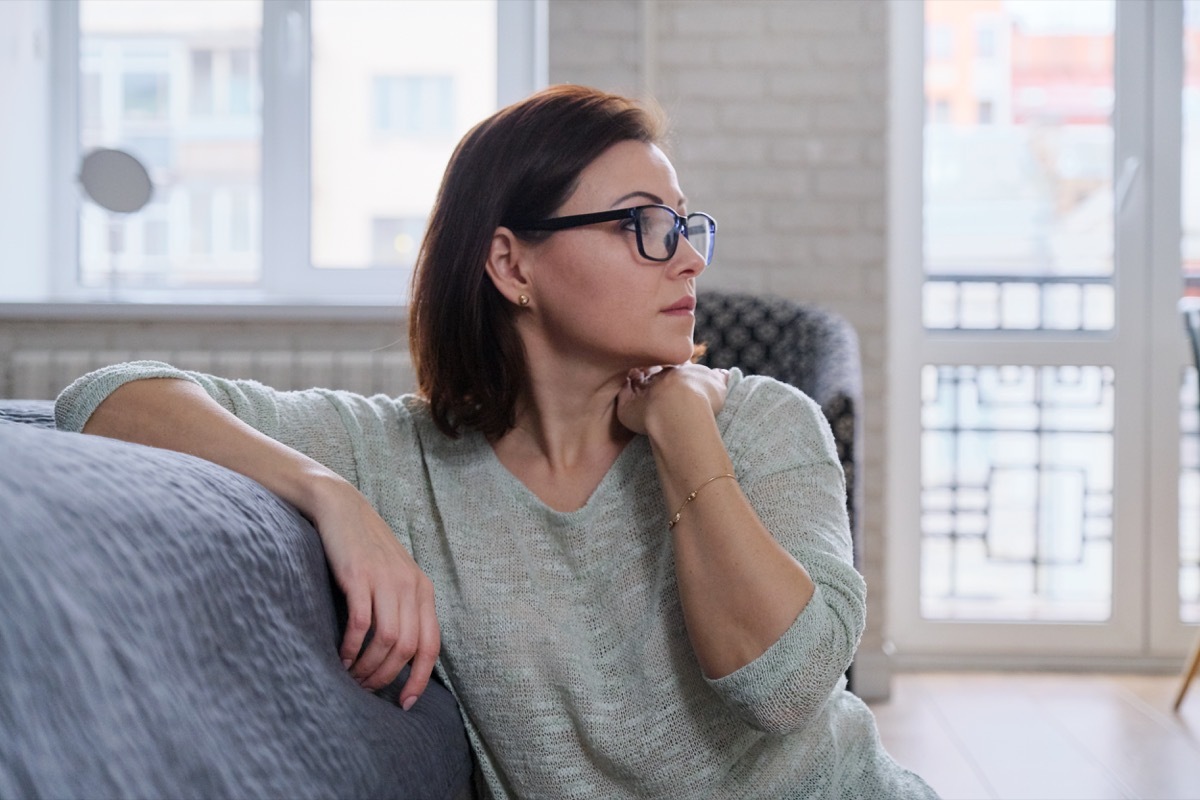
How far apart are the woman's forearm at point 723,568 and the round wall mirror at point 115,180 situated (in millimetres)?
2690

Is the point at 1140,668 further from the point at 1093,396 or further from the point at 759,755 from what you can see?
A: the point at 759,755

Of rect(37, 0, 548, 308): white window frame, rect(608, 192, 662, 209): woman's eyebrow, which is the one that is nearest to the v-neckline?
rect(608, 192, 662, 209): woman's eyebrow

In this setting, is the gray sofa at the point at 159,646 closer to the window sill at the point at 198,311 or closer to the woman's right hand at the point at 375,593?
the woman's right hand at the point at 375,593

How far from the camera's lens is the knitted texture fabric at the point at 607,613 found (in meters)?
1.19

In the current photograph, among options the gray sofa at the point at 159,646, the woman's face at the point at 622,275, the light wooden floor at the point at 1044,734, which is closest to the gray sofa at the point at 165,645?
the gray sofa at the point at 159,646

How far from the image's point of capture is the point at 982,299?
3.69 metres

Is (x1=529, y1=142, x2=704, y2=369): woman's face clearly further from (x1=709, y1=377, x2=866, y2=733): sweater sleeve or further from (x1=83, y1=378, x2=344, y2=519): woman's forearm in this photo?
(x1=83, y1=378, x2=344, y2=519): woman's forearm

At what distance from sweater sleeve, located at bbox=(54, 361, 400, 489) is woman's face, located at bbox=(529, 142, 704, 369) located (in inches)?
10.6

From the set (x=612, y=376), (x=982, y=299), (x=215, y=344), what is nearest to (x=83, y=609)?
(x=612, y=376)

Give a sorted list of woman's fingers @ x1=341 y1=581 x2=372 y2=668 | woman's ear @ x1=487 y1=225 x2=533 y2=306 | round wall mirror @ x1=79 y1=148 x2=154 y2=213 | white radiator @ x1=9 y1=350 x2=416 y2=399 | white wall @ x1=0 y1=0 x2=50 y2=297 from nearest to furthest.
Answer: woman's fingers @ x1=341 y1=581 x2=372 y2=668
woman's ear @ x1=487 y1=225 x2=533 y2=306
white radiator @ x1=9 y1=350 x2=416 y2=399
round wall mirror @ x1=79 y1=148 x2=154 y2=213
white wall @ x1=0 y1=0 x2=50 y2=297

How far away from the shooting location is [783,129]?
3334 millimetres

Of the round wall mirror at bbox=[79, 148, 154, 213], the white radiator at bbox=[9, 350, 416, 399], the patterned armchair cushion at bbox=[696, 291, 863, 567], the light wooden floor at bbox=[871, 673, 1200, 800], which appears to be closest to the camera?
the patterned armchair cushion at bbox=[696, 291, 863, 567]

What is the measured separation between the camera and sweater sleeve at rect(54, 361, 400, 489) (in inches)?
46.2

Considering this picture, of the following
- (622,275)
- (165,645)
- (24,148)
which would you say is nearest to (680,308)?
(622,275)
